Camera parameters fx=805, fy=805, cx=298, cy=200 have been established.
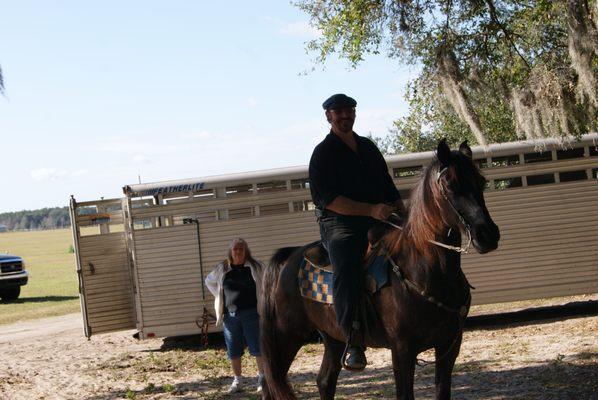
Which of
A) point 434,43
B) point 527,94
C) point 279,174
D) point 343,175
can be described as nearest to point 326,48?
point 279,174

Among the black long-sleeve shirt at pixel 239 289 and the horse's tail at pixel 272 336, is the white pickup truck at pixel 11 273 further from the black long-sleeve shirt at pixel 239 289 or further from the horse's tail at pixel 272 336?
the horse's tail at pixel 272 336

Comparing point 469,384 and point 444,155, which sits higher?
point 444,155

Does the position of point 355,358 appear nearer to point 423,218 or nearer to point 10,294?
point 423,218

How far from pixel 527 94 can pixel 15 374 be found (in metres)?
8.28

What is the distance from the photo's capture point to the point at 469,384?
8.83m

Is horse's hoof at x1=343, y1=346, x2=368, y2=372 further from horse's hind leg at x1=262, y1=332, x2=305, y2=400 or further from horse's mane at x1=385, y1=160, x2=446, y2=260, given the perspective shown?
horse's hind leg at x1=262, y1=332, x2=305, y2=400

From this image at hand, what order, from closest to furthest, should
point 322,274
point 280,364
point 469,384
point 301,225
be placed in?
1. point 322,274
2. point 280,364
3. point 469,384
4. point 301,225

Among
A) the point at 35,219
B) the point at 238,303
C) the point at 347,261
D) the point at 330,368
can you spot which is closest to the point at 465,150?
the point at 347,261

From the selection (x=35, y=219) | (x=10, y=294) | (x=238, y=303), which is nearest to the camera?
(x=238, y=303)

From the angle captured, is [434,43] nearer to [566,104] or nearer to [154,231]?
[566,104]

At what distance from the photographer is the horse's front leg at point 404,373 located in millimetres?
5383

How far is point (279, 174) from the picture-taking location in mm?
12898

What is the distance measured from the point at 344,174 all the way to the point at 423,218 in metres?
0.81

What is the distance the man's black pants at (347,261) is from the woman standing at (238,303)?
3.74 meters
